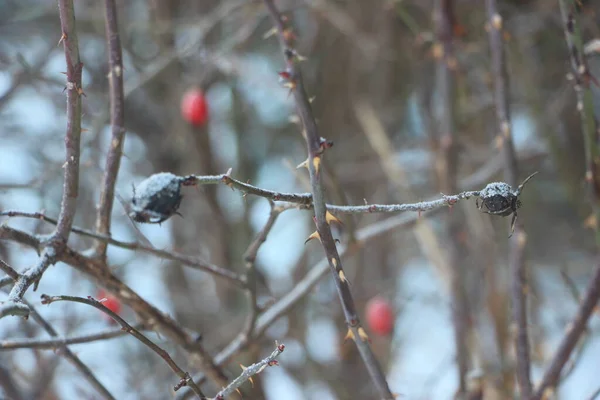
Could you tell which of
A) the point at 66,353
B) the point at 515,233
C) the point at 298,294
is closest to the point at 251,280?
the point at 298,294

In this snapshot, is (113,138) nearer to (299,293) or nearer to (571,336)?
(299,293)

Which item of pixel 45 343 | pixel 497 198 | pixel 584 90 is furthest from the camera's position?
pixel 584 90

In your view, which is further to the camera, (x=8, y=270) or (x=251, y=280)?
(x=251, y=280)

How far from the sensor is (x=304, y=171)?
204 centimetres

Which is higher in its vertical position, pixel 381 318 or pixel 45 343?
pixel 381 318

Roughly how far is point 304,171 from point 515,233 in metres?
0.85

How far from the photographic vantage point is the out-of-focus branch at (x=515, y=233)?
48.8 inches

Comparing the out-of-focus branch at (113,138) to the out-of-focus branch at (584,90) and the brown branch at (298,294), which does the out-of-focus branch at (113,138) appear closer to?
the brown branch at (298,294)

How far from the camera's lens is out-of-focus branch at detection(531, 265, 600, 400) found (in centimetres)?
123

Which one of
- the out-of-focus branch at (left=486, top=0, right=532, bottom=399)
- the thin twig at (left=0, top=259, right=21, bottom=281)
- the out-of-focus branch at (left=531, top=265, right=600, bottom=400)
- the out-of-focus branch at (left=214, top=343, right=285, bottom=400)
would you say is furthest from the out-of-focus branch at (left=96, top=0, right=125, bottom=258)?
the out-of-focus branch at (left=531, top=265, right=600, bottom=400)

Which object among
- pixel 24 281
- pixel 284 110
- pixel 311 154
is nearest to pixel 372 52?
pixel 284 110

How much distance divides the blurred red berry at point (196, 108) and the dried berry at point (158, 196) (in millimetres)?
1573

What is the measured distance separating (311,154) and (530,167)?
5.70 feet

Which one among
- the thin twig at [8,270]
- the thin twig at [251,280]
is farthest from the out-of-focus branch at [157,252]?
the thin twig at [8,270]
